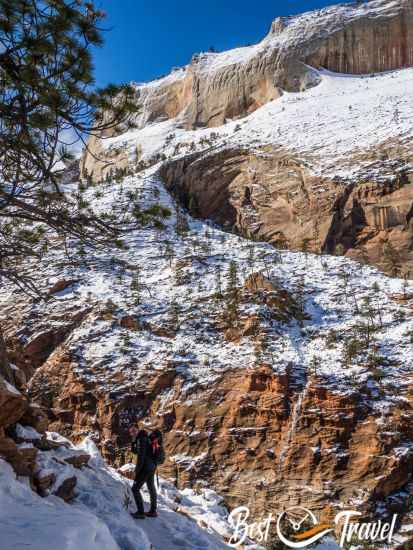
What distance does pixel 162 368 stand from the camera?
1797 centimetres

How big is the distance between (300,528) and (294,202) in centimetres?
2303

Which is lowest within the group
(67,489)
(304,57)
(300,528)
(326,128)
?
(300,528)

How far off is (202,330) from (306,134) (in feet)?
72.2

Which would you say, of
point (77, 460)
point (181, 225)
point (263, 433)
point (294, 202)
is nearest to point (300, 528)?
point (263, 433)

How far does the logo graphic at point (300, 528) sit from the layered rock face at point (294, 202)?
16034 mm

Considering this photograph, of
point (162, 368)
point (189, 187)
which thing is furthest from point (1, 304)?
point (189, 187)

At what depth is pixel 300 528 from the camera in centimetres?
1160

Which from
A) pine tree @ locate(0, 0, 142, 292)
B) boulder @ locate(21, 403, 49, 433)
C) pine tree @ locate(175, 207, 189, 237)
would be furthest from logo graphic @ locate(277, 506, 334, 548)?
pine tree @ locate(175, 207, 189, 237)

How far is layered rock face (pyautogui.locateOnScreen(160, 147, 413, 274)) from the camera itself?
2780 cm

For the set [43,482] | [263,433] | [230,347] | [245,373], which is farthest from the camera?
[230,347]

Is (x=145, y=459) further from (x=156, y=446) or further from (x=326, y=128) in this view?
(x=326, y=128)

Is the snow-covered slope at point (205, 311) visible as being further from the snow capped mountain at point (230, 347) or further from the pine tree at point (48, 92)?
the pine tree at point (48, 92)

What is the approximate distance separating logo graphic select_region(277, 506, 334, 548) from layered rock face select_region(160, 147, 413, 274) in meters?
16.0

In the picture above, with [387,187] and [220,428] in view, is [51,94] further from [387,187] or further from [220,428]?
[387,187]
